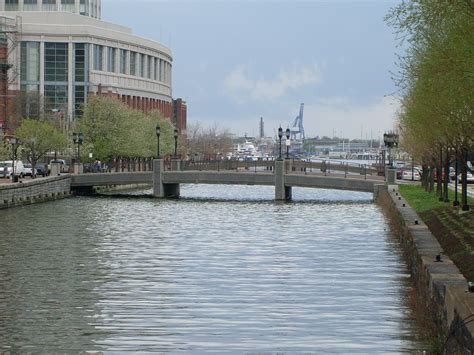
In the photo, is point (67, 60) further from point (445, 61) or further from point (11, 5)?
point (445, 61)

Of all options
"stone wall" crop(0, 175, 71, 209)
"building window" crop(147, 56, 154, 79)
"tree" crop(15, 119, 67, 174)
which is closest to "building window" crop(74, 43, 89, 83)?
"building window" crop(147, 56, 154, 79)

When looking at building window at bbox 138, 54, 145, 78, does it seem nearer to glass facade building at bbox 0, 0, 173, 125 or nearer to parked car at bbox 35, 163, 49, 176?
glass facade building at bbox 0, 0, 173, 125

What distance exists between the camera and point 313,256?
47.7 metres

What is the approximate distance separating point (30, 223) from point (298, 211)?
21787mm

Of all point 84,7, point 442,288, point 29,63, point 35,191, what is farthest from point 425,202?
point 84,7

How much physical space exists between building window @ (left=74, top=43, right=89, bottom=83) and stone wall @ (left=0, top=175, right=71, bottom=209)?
60.6 meters

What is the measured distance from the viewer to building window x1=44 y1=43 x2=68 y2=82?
535 feet

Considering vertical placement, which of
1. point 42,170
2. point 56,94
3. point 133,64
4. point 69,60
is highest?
point 133,64

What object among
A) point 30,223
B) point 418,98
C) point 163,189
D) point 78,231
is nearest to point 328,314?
point 418,98

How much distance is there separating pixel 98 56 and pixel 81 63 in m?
4.62

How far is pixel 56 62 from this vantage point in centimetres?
16388

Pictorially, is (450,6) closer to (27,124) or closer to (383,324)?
(383,324)

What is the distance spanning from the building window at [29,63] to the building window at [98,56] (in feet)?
29.0

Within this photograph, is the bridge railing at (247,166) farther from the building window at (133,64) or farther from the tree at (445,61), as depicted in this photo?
the tree at (445,61)
